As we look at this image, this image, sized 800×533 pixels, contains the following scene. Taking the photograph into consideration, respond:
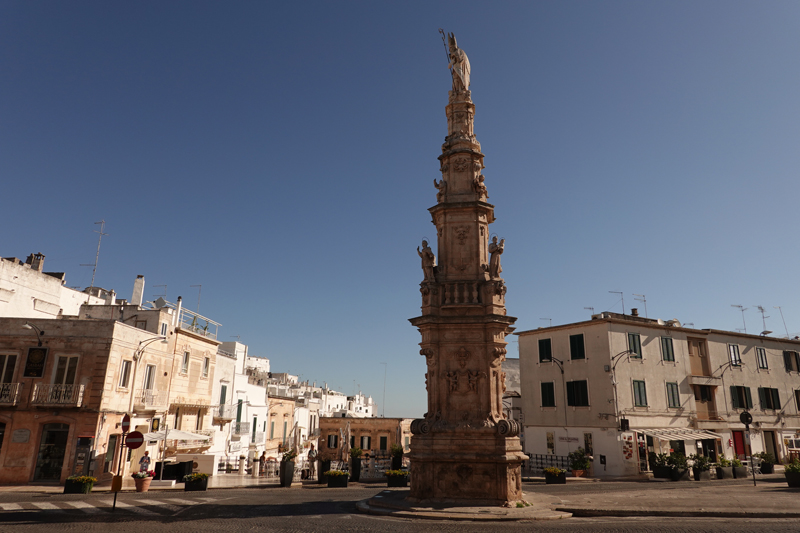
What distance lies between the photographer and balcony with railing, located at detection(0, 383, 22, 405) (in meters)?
24.7

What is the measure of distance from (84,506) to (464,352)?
42.9ft

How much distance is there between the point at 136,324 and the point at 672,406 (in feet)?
111

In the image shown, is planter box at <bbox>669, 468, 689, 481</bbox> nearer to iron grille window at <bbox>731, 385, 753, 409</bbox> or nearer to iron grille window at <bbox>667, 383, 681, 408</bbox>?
iron grille window at <bbox>667, 383, 681, 408</bbox>

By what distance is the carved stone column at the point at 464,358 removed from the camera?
51.5 ft

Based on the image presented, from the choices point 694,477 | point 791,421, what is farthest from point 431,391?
point 791,421

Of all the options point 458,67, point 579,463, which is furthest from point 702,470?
point 458,67

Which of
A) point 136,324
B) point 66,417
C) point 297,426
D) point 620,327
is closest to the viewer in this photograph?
point 66,417

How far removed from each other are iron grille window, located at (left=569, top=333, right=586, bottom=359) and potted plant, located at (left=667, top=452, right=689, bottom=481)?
7907mm

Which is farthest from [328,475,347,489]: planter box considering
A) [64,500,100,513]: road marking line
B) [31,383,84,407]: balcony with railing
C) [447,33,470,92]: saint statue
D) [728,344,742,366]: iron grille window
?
[728,344,742,366]: iron grille window

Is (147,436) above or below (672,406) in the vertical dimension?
below

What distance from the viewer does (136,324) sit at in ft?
101

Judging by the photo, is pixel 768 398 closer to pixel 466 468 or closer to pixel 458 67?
pixel 466 468

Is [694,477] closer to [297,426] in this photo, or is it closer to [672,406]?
[672,406]

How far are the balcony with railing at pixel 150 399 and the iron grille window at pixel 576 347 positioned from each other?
83.3 feet
